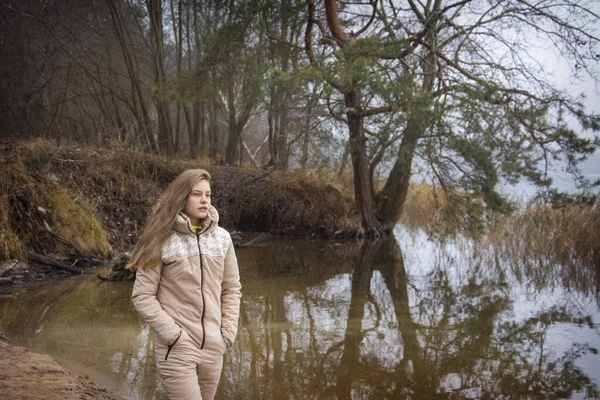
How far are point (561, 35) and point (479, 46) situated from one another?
1957 millimetres

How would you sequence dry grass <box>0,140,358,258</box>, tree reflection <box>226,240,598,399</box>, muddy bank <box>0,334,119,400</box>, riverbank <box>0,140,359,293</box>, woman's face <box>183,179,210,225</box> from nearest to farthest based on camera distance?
woman's face <box>183,179,210,225</box>, muddy bank <box>0,334,119,400</box>, tree reflection <box>226,240,598,399</box>, riverbank <box>0,140,359,293</box>, dry grass <box>0,140,358,258</box>

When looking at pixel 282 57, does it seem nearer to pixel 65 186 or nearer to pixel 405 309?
pixel 65 186

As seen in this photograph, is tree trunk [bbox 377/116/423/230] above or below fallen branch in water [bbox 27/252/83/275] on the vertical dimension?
above

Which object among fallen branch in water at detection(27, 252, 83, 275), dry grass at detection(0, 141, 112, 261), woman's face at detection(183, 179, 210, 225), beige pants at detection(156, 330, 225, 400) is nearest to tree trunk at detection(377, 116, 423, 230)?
dry grass at detection(0, 141, 112, 261)

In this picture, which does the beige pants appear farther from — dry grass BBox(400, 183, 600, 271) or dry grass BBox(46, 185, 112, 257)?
dry grass BBox(400, 183, 600, 271)

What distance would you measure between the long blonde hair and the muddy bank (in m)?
1.07

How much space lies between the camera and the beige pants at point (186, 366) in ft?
8.52

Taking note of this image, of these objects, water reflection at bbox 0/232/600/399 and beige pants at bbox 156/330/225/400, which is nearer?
beige pants at bbox 156/330/225/400

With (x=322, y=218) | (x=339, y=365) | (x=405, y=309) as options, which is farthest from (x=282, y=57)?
(x=339, y=365)

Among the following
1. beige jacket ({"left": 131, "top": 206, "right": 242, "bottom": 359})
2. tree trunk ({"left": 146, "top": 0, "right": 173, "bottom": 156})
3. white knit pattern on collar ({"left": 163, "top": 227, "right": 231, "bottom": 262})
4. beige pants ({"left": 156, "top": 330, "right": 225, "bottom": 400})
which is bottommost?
beige pants ({"left": 156, "top": 330, "right": 225, "bottom": 400})

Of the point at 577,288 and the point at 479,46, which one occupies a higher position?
the point at 479,46

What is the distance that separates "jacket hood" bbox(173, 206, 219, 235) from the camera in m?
2.78

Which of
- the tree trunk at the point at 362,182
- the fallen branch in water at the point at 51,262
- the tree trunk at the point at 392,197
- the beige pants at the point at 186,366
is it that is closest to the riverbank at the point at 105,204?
the fallen branch in water at the point at 51,262

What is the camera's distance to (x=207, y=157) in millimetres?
16250
